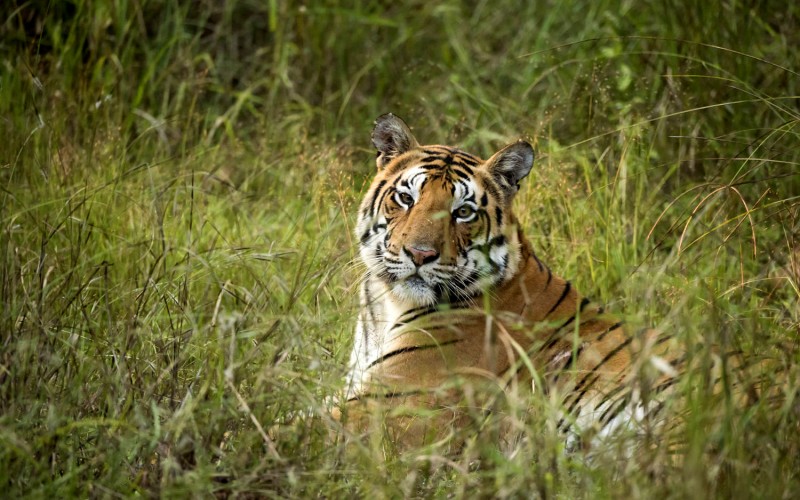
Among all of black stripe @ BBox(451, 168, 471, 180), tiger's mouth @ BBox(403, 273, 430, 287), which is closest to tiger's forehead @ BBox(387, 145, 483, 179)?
black stripe @ BBox(451, 168, 471, 180)

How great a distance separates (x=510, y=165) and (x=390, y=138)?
0.47 metres

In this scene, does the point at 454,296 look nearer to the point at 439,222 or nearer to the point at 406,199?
the point at 439,222

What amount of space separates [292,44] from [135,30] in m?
1.00

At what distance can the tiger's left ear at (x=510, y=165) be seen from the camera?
392cm

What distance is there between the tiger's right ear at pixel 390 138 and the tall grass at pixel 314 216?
0.79ft

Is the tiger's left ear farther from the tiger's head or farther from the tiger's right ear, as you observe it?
the tiger's right ear

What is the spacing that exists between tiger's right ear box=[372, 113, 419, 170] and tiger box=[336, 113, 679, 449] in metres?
0.01

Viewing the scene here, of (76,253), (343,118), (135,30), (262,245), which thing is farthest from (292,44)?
(76,253)

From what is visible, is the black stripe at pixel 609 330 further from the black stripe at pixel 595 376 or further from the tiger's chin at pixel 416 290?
the tiger's chin at pixel 416 290

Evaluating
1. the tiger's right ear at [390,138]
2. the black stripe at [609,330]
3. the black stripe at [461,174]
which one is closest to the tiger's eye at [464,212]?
the black stripe at [461,174]

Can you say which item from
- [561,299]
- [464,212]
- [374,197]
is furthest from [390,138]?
[561,299]

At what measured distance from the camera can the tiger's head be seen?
3.70m

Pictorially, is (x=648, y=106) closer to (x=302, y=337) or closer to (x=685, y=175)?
(x=685, y=175)

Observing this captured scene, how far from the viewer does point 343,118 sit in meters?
6.73
